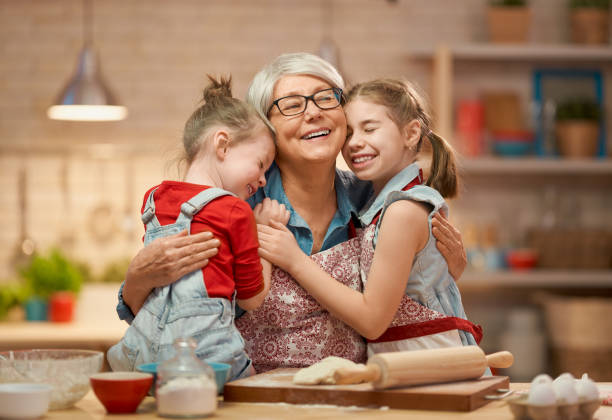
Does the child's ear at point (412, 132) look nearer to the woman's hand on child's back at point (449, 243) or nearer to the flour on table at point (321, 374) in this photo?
the woman's hand on child's back at point (449, 243)

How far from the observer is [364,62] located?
504cm

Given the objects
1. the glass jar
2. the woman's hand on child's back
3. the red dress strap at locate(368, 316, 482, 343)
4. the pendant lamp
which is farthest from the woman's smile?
the pendant lamp

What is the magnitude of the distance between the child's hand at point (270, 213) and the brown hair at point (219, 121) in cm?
19

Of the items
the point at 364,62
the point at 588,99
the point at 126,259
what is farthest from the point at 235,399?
the point at 588,99

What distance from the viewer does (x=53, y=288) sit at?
170 inches

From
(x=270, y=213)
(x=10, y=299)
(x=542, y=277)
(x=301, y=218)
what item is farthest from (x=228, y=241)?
(x=542, y=277)

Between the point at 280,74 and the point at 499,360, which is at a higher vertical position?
the point at 280,74

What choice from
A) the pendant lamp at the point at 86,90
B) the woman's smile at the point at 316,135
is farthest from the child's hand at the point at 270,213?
the pendant lamp at the point at 86,90

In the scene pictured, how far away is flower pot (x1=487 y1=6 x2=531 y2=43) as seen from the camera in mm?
4828

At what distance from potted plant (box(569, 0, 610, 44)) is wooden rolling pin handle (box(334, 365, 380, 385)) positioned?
13.3 feet

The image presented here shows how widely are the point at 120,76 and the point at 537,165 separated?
252 cm

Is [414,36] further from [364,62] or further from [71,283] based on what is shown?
[71,283]

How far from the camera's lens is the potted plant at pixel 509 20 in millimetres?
4832

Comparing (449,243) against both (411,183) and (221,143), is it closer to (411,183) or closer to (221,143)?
(411,183)
